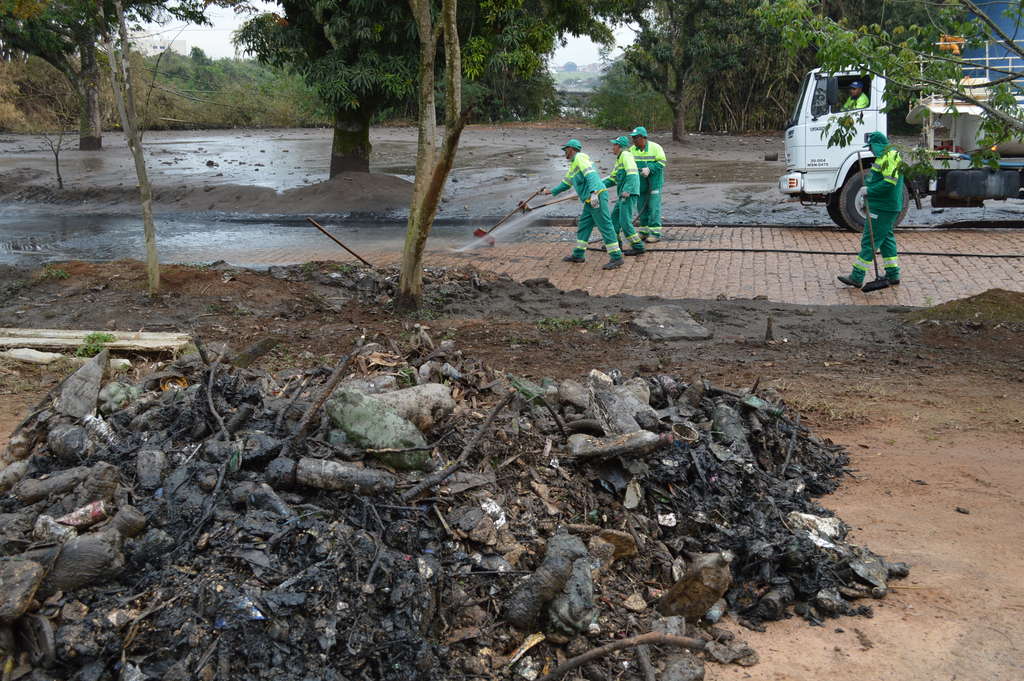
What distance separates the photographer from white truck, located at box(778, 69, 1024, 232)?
13.5 m

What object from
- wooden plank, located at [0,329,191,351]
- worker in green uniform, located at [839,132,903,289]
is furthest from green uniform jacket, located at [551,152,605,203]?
wooden plank, located at [0,329,191,351]

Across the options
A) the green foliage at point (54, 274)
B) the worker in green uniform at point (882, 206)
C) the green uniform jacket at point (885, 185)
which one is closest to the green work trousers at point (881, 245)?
the worker in green uniform at point (882, 206)

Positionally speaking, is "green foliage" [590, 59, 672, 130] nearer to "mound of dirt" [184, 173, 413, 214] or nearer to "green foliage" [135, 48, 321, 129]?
"green foliage" [135, 48, 321, 129]

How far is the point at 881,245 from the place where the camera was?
10.9 metres

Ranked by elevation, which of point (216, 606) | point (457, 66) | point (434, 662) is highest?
point (457, 66)

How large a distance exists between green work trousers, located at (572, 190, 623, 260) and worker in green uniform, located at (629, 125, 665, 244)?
47.9 inches

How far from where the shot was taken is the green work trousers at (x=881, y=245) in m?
10.7

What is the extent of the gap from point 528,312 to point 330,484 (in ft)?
19.8

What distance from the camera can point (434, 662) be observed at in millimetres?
3943

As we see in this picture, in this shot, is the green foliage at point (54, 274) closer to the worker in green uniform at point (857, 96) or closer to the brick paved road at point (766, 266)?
the brick paved road at point (766, 266)

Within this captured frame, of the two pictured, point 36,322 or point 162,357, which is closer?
point 162,357

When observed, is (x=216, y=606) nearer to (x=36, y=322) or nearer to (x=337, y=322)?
(x=337, y=322)

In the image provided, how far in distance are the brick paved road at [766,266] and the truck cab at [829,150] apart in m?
0.62

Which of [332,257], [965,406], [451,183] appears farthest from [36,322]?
[451,183]
